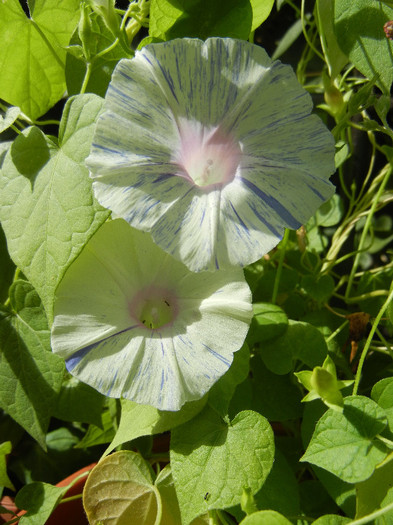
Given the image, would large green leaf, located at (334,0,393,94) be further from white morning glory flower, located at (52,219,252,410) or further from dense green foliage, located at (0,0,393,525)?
white morning glory flower, located at (52,219,252,410)

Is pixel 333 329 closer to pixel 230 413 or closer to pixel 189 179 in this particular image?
pixel 230 413

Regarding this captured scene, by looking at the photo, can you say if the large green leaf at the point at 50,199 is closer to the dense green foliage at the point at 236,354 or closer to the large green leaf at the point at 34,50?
the dense green foliage at the point at 236,354

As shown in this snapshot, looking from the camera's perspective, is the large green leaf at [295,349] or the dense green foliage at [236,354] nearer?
the dense green foliage at [236,354]

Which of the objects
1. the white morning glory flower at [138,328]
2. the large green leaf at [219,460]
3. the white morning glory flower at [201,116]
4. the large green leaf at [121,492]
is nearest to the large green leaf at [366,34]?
the white morning glory flower at [201,116]

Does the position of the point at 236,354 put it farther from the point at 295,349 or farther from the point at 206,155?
the point at 206,155

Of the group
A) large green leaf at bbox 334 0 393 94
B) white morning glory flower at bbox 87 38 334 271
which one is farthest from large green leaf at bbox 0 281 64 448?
large green leaf at bbox 334 0 393 94

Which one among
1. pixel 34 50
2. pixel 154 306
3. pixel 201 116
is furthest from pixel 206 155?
pixel 34 50
